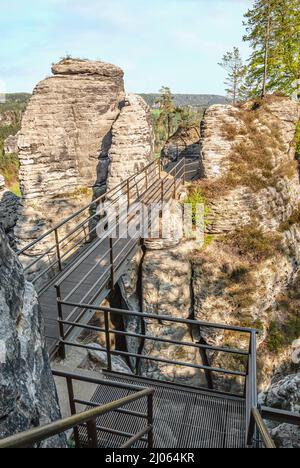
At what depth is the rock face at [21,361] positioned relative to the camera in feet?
7.77

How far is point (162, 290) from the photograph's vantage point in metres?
12.1

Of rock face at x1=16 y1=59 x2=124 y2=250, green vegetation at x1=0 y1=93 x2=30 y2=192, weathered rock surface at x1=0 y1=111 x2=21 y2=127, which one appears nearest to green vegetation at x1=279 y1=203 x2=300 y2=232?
rock face at x1=16 y1=59 x2=124 y2=250

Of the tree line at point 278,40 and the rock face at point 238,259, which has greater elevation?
the tree line at point 278,40

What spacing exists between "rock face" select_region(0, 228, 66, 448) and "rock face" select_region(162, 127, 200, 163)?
64.1 feet

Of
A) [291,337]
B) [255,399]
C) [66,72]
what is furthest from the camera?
[66,72]

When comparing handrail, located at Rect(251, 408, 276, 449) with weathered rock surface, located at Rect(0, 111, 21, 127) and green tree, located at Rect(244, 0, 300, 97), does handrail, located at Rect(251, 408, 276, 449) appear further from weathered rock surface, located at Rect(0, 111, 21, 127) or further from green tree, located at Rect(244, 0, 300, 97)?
weathered rock surface, located at Rect(0, 111, 21, 127)

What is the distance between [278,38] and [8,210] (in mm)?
18791

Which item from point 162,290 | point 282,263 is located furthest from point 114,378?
point 282,263

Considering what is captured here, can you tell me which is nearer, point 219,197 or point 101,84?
point 219,197

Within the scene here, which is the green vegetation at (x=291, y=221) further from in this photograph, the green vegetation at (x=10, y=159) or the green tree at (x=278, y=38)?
the green vegetation at (x=10, y=159)

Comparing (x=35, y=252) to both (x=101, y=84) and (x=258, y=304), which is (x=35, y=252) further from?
(x=258, y=304)

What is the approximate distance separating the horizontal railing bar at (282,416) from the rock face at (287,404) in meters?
3.12

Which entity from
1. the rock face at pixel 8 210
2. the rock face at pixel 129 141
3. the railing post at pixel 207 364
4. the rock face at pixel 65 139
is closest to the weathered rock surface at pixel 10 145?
the rock face at pixel 8 210

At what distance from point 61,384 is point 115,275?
3.46m
